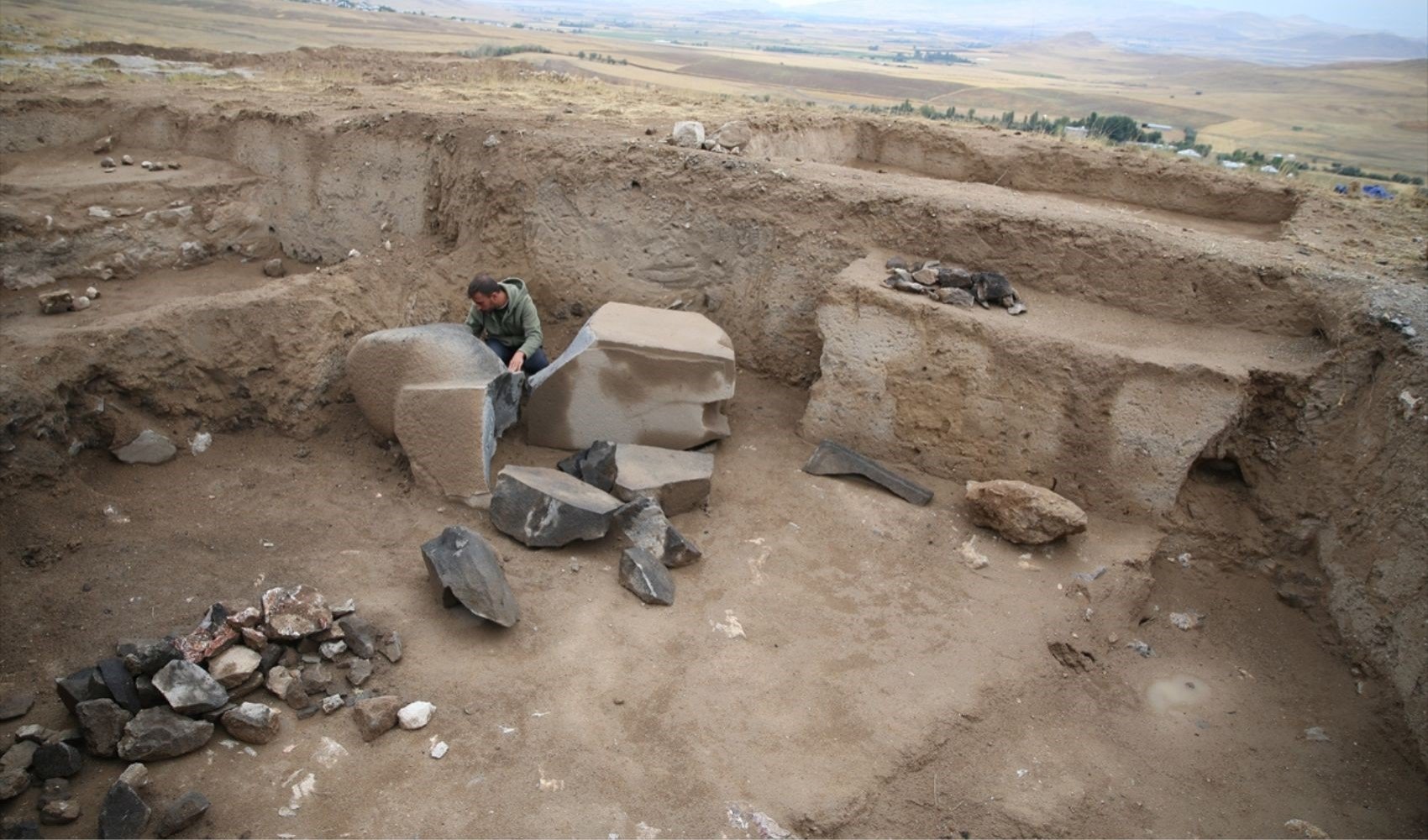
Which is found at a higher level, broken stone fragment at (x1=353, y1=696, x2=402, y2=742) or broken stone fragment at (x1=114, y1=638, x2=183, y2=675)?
broken stone fragment at (x1=114, y1=638, x2=183, y2=675)

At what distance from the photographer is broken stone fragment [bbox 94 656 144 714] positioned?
355 centimetres

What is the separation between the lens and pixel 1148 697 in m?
4.38

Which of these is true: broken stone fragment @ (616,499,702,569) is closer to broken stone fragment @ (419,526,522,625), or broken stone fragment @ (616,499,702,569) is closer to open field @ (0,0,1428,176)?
broken stone fragment @ (419,526,522,625)

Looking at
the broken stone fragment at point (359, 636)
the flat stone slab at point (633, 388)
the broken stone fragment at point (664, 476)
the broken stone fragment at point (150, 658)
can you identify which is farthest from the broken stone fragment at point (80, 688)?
the flat stone slab at point (633, 388)

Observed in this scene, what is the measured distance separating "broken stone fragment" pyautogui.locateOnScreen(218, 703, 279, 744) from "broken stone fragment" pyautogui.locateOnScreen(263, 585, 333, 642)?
1.39 feet

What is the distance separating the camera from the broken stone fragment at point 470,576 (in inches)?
164

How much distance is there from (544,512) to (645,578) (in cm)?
74

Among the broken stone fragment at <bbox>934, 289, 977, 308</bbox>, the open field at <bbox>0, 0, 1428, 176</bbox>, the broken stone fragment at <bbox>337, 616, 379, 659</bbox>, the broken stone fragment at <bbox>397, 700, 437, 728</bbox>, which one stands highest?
the open field at <bbox>0, 0, 1428, 176</bbox>

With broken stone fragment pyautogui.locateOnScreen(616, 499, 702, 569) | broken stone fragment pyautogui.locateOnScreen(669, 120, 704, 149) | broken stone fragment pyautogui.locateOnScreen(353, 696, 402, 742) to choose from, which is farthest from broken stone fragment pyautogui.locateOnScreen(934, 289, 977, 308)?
broken stone fragment pyautogui.locateOnScreen(353, 696, 402, 742)

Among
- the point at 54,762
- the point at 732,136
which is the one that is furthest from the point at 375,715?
the point at 732,136

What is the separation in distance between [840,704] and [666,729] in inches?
33.8

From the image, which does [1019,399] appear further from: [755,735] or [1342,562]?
[755,735]

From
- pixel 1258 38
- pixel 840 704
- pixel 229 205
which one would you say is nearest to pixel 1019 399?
pixel 840 704

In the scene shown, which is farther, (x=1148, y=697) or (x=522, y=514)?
(x=522, y=514)
